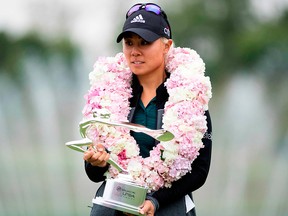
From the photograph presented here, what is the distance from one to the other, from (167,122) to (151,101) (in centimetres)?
16

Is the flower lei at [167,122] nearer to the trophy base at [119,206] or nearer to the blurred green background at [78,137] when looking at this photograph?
the trophy base at [119,206]

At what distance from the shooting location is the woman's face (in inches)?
159

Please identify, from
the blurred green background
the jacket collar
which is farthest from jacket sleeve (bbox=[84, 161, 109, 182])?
the blurred green background

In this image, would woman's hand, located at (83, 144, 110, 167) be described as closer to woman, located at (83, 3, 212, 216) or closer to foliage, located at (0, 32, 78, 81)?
woman, located at (83, 3, 212, 216)

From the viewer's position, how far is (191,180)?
13.1 feet

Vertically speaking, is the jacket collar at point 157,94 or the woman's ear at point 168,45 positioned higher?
the woman's ear at point 168,45

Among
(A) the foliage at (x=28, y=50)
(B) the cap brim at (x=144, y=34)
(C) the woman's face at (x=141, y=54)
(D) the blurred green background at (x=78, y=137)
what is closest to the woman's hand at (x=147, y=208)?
(C) the woman's face at (x=141, y=54)

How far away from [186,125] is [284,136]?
1229 centimetres

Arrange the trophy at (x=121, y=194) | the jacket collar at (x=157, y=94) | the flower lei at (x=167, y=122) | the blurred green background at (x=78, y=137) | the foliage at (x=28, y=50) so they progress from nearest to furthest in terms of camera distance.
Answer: the trophy at (x=121, y=194) → the flower lei at (x=167, y=122) → the jacket collar at (x=157, y=94) → the blurred green background at (x=78, y=137) → the foliage at (x=28, y=50)

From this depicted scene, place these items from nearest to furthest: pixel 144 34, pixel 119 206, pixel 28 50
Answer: pixel 119 206 < pixel 144 34 < pixel 28 50

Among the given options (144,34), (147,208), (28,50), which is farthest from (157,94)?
(28,50)

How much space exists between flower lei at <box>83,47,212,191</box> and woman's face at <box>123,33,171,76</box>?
115 millimetres

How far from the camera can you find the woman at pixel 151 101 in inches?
157

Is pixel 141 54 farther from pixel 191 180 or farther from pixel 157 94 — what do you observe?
pixel 191 180
